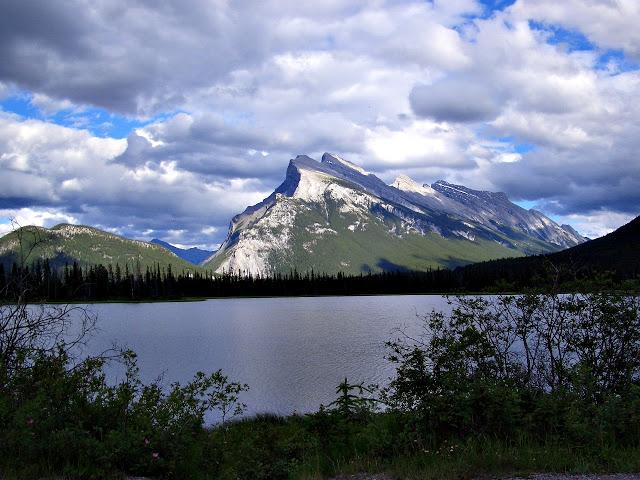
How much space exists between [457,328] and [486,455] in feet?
24.8

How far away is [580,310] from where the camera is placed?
2047 centimetres

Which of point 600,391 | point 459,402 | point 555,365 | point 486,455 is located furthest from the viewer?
point 555,365

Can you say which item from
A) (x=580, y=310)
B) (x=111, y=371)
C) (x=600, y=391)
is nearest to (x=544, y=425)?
(x=600, y=391)

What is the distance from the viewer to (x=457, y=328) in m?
20.4

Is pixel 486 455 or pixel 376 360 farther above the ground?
pixel 486 455

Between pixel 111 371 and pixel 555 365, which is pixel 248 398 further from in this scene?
pixel 555 365

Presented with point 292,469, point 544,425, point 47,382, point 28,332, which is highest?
point 28,332

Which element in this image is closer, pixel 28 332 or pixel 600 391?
pixel 28 332

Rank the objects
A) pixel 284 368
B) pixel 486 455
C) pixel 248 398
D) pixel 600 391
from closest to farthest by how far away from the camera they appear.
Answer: pixel 486 455 → pixel 600 391 → pixel 248 398 → pixel 284 368

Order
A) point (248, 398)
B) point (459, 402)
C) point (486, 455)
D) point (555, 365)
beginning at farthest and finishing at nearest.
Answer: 1. point (248, 398)
2. point (555, 365)
3. point (459, 402)
4. point (486, 455)

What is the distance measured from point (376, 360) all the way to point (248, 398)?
60.8 ft

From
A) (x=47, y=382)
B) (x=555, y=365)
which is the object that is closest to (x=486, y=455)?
(x=555, y=365)

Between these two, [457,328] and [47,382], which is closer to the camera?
[47,382]

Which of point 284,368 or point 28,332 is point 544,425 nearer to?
point 28,332
